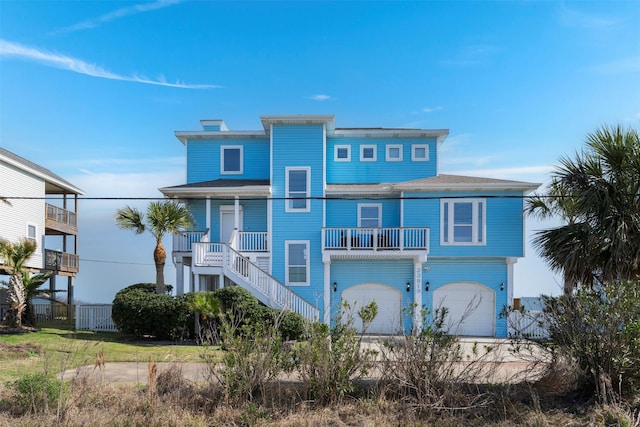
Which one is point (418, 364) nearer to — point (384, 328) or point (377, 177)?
point (384, 328)

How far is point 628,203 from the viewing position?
13336 millimetres

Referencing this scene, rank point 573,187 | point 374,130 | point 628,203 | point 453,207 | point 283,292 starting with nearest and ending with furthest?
point 628,203 < point 573,187 < point 283,292 < point 453,207 < point 374,130

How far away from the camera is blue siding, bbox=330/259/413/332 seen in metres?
21.8

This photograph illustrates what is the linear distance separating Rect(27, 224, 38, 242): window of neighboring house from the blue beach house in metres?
9.20

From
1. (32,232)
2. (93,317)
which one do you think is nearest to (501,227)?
(93,317)

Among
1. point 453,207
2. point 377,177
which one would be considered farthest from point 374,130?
point 453,207

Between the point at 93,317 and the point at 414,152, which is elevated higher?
the point at 414,152

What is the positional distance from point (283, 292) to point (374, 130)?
29.6ft

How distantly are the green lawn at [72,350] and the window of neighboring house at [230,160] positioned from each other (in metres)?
8.72

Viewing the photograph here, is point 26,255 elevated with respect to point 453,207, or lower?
lower

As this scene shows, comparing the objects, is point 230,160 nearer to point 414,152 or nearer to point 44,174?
point 414,152

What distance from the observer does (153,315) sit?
17344 mm

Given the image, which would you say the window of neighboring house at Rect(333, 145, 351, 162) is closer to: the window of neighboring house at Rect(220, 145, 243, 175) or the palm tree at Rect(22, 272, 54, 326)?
the window of neighboring house at Rect(220, 145, 243, 175)

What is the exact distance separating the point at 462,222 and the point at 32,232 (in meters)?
21.4
